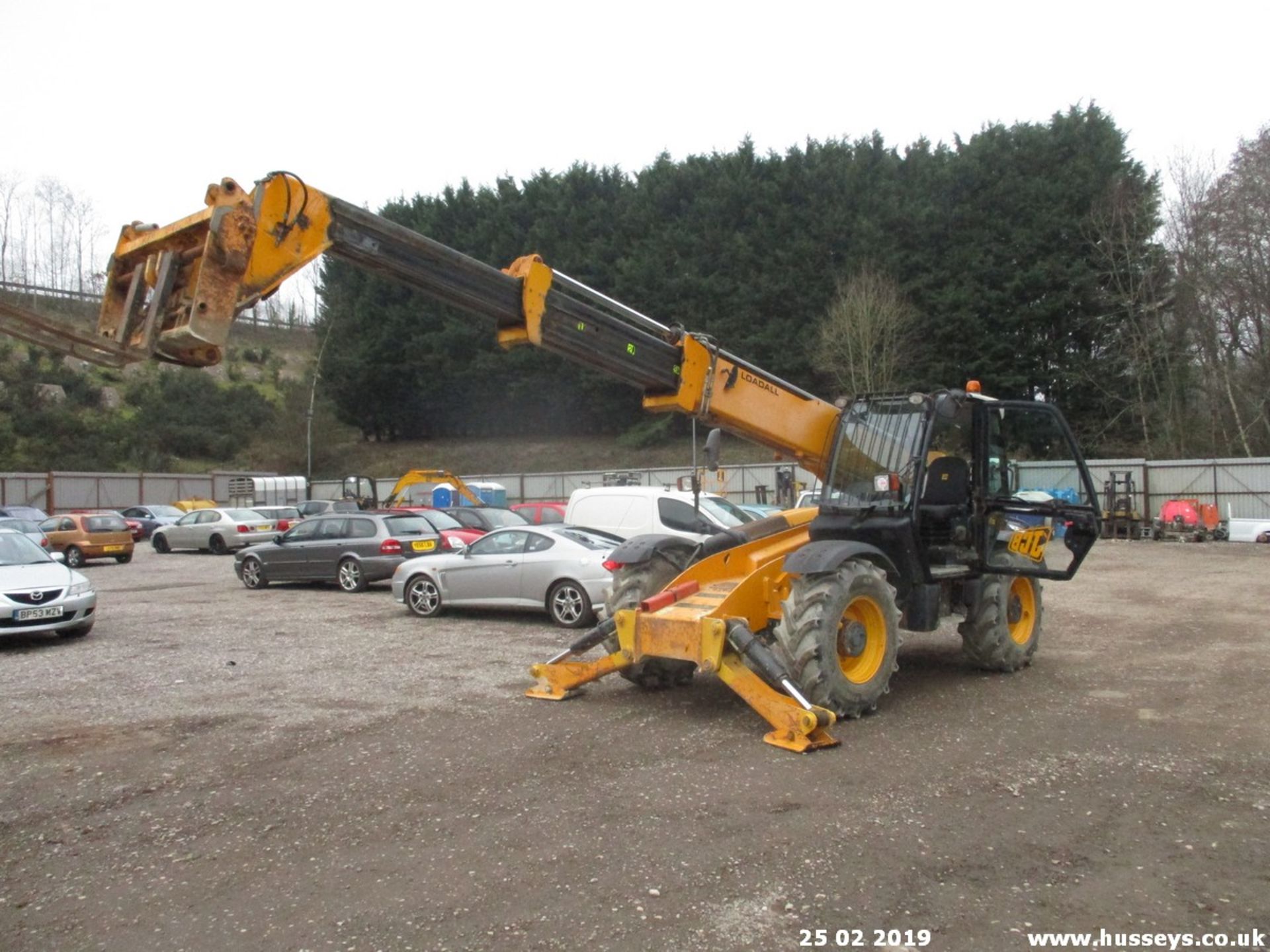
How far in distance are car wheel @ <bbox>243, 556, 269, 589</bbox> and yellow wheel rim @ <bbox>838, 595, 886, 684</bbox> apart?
13.4m

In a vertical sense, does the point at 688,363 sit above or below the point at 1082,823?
above

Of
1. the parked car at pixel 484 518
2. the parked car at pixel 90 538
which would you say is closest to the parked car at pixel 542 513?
the parked car at pixel 484 518

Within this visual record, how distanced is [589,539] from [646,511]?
9.28ft

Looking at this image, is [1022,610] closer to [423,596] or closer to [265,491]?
[423,596]

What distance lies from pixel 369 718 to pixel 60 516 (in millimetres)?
23936

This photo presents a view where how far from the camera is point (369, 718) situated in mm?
7887

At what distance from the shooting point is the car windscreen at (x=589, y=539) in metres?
13.2

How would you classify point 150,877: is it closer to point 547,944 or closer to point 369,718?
point 547,944

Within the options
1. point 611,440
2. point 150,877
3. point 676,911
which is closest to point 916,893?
point 676,911

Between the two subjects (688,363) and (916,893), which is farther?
(688,363)

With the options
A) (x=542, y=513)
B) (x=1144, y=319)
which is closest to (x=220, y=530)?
(x=542, y=513)

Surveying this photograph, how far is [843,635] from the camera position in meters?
7.71

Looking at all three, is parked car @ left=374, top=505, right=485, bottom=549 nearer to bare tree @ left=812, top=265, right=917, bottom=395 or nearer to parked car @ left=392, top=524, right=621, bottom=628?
parked car @ left=392, top=524, right=621, bottom=628

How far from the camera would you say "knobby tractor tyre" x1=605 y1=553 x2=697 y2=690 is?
880cm
